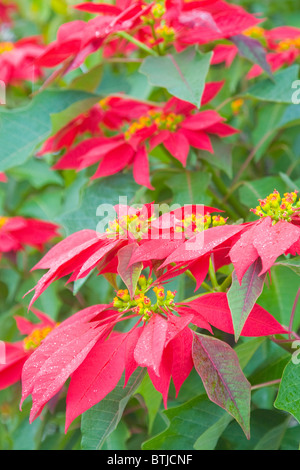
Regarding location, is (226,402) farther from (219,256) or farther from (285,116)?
(285,116)

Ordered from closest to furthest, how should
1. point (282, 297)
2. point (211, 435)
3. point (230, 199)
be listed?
point (211, 435) < point (282, 297) < point (230, 199)

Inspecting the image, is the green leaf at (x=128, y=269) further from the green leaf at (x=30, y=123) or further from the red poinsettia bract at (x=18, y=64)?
the red poinsettia bract at (x=18, y=64)

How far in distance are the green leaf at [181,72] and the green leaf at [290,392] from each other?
0.92 ft

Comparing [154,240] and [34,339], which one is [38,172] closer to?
[34,339]

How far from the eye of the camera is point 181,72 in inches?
25.1

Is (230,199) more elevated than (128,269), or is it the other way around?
(128,269)

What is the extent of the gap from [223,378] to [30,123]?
0.45m

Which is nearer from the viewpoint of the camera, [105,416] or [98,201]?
[105,416]

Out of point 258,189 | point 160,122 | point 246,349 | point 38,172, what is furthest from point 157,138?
point 38,172

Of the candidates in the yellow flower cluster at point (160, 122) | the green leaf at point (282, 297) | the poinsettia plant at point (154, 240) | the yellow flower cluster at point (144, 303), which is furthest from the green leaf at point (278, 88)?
the yellow flower cluster at point (144, 303)

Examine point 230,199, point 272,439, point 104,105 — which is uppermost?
point 104,105

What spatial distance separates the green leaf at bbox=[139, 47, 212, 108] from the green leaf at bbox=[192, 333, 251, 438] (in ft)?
0.87

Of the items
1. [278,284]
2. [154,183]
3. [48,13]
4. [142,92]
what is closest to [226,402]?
[278,284]

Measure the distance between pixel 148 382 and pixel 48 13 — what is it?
3.31ft
